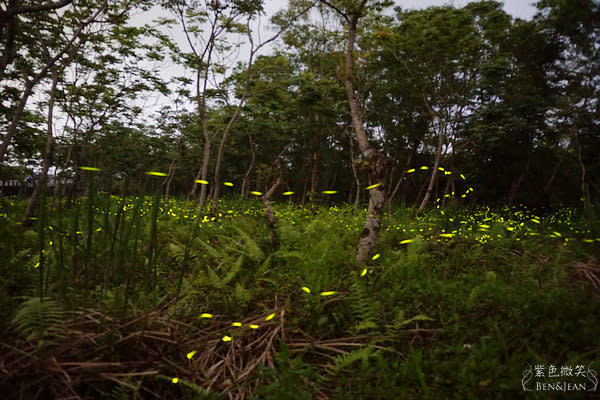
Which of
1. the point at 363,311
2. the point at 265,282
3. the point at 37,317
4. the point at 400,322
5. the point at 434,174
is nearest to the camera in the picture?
the point at 37,317

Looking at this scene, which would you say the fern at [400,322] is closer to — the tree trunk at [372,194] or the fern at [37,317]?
the tree trunk at [372,194]

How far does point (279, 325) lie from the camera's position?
2.21 metres

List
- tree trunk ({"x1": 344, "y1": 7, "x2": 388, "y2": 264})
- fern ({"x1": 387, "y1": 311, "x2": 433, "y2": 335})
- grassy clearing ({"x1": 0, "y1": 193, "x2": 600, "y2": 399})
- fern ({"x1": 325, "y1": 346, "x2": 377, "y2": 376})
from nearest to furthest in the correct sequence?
grassy clearing ({"x1": 0, "y1": 193, "x2": 600, "y2": 399}), fern ({"x1": 325, "y1": 346, "x2": 377, "y2": 376}), fern ({"x1": 387, "y1": 311, "x2": 433, "y2": 335}), tree trunk ({"x1": 344, "y1": 7, "x2": 388, "y2": 264})

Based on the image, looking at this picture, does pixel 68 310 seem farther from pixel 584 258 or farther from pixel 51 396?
pixel 584 258

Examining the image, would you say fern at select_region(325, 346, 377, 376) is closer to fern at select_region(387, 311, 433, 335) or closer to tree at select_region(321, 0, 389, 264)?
fern at select_region(387, 311, 433, 335)

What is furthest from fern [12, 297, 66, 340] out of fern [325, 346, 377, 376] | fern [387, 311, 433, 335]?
fern [387, 311, 433, 335]

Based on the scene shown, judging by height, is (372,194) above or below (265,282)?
above

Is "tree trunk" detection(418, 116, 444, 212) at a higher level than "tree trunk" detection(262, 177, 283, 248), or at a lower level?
higher

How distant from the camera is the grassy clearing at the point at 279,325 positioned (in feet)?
5.13

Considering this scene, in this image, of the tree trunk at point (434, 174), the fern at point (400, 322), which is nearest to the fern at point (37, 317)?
the fern at point (400, 322)

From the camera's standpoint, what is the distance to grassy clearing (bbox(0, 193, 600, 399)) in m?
1.56

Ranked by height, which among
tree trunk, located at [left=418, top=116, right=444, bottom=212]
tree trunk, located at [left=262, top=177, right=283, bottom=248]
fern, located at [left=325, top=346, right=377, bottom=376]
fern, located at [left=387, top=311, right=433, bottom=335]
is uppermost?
tree trunk, located at [left=418, top=116, right=444, bottom=212]

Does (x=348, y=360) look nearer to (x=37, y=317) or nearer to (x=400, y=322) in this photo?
(x=400, y=322)

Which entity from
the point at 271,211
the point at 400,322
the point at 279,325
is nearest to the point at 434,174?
the point at 271,211
